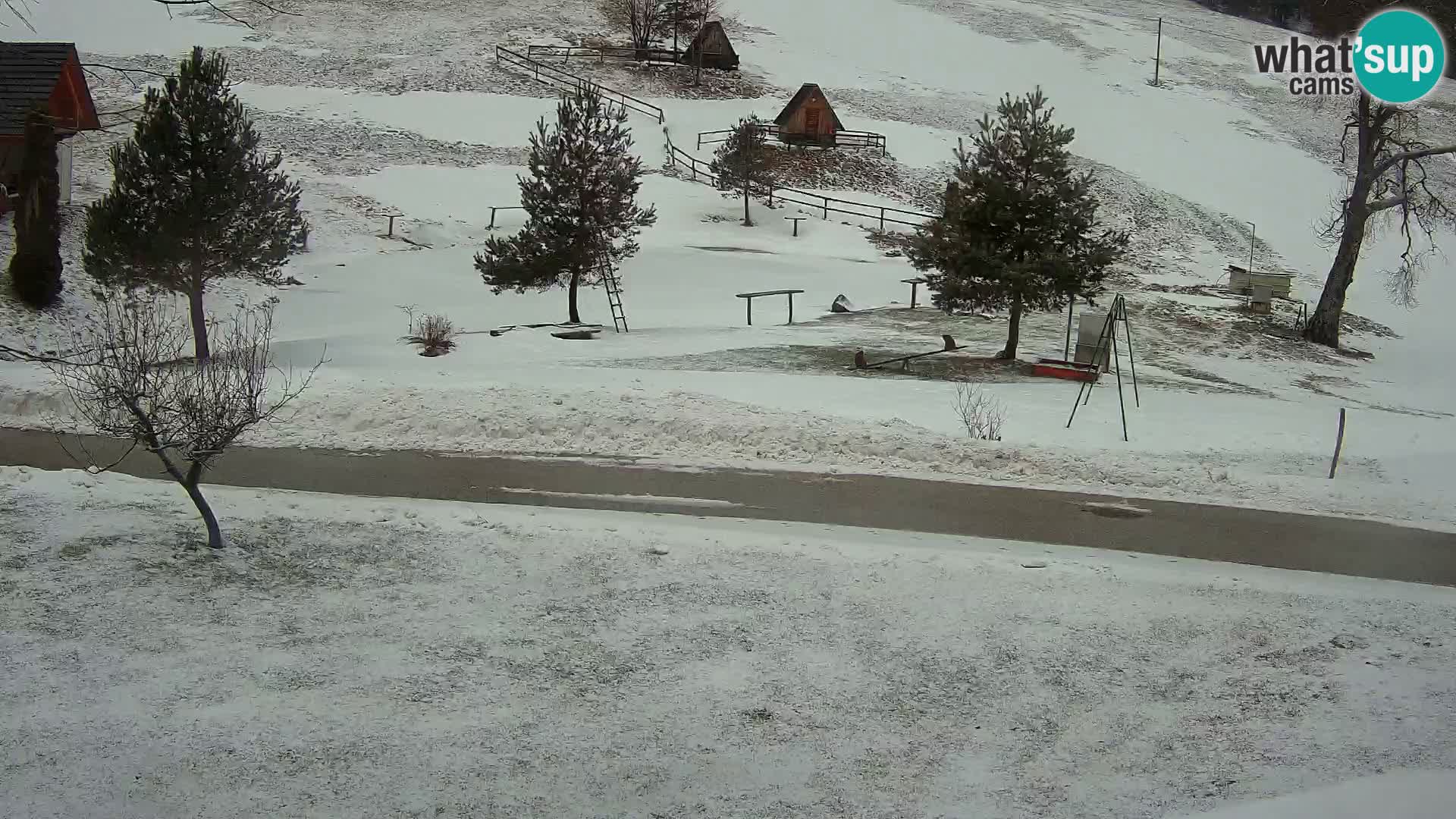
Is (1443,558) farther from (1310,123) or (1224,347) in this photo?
(1310,123)

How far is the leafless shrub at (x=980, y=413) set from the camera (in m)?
15.1

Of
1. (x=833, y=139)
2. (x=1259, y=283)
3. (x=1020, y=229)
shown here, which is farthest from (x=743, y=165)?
(x=1020, y=229)

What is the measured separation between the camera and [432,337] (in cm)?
2216

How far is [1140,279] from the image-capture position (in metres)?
39.6

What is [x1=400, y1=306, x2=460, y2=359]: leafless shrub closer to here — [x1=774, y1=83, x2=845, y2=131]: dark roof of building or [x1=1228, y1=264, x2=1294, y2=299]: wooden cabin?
[x1=1228, y1=264, x2=1294, y2=299]: wooden cabin

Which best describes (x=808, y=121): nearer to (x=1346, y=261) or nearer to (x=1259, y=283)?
(x=1259, y=283)

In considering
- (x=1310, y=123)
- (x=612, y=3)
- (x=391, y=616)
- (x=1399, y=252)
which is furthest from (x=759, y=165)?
(x=1310, y=123)

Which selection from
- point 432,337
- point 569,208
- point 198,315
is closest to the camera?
point 198,315

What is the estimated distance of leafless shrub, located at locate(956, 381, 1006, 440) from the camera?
49.5 ft

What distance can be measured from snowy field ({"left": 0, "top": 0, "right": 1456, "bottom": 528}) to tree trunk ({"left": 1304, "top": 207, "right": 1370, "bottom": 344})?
999 mm

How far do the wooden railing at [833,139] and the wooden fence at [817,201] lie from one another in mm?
2942

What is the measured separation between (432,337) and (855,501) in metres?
12.6

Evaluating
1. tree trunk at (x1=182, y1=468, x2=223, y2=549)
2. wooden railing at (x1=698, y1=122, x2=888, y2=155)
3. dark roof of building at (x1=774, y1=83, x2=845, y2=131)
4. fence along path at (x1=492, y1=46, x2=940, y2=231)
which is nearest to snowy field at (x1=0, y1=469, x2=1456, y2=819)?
tree trunk at (x1=182, y1=468, x2=223, y2=549)

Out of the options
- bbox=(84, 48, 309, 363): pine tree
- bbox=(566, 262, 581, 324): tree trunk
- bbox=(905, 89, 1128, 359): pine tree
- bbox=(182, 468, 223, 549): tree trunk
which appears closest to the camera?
bbox=(182, 468, 223, 549): tree trunk
